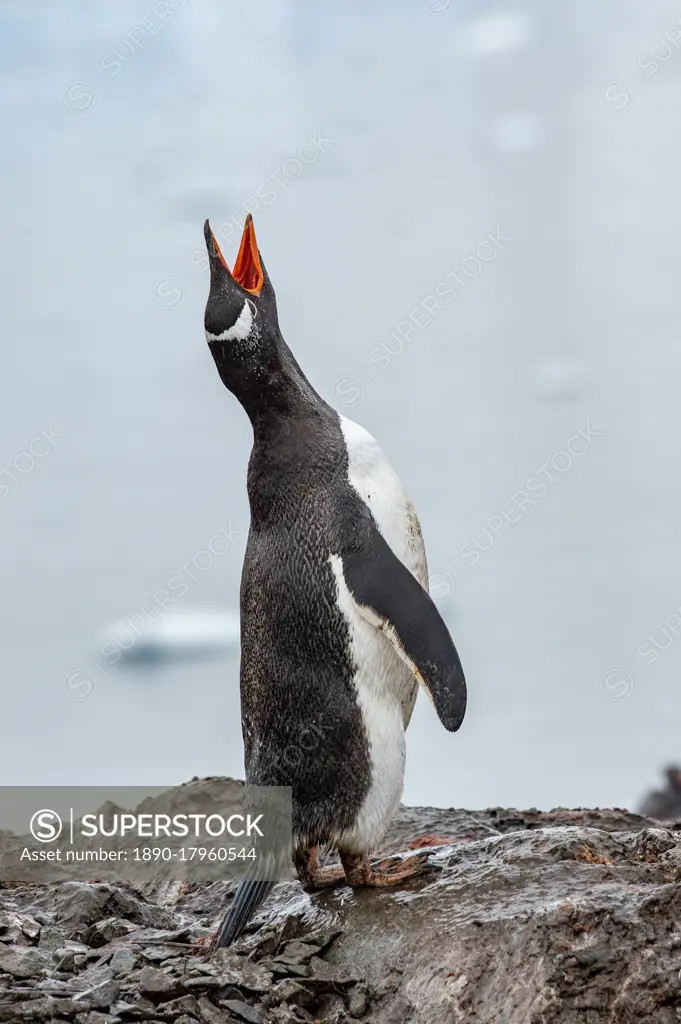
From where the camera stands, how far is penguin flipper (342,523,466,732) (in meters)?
3.92

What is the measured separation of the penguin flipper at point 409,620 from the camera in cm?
392

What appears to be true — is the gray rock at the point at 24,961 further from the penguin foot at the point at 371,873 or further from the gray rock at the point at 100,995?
the penguin foot at the point at 371,873

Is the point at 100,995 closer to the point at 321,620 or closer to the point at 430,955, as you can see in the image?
the point at 430,955

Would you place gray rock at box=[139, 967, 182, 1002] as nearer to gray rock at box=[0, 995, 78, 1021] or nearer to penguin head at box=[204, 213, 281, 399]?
gray rock at box=[0, 995, 78, 1021]

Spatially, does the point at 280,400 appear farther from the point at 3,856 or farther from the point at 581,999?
the point at 3,856

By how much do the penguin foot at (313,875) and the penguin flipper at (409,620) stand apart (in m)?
0.70

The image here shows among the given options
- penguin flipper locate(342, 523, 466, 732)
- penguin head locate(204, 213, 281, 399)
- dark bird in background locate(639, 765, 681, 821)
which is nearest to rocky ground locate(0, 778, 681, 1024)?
penguin flipper locate(342, 523, 466, 732)

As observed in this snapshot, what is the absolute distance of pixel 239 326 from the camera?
4.17 m

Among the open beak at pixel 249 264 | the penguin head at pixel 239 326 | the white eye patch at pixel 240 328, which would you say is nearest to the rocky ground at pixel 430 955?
the penguin head at pixel 239 326

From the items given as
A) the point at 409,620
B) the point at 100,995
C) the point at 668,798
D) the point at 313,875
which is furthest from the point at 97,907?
the point at 668,798

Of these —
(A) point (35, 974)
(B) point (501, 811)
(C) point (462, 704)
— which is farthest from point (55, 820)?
(C) point (462, 704)

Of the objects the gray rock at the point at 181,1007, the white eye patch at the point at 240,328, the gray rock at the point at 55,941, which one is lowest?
the gray rock at the point at 181,1007

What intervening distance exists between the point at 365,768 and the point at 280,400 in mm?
1229

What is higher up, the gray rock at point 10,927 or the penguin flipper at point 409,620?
the penguin flipper at point 409,620
